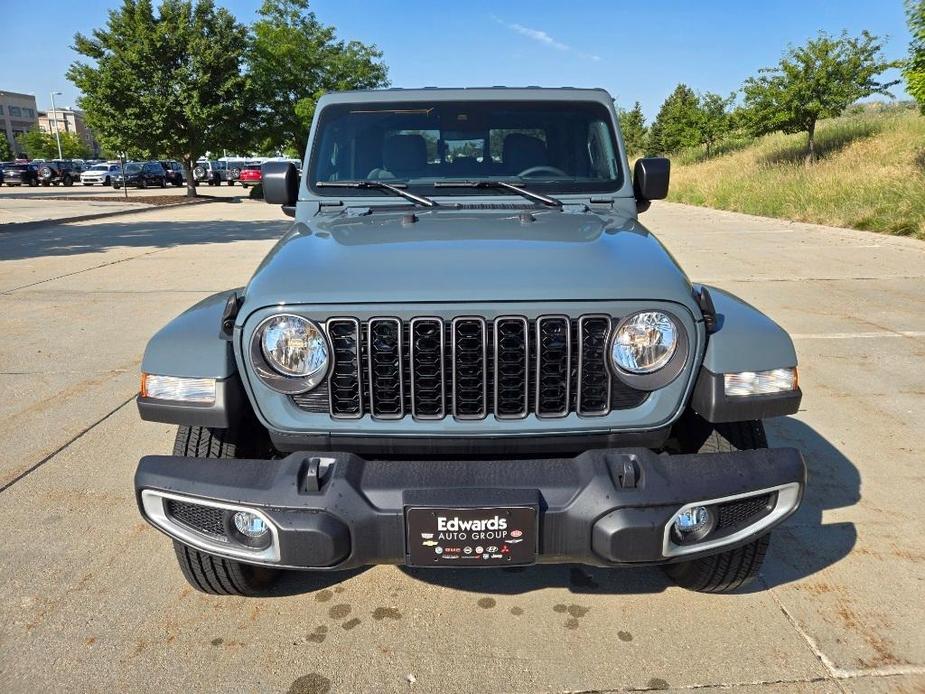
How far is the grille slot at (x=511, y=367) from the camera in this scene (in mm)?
2203

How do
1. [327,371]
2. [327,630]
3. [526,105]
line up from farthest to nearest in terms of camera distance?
1. [526,105]
2. [327,630]
3. [327,371]

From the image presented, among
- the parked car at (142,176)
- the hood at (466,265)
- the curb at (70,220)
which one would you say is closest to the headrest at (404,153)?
the hood at (466,265)

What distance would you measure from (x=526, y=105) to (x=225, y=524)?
253cm

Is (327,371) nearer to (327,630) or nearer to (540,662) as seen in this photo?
(327,630)

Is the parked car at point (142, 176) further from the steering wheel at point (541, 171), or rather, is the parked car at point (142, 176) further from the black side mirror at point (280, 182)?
the steering wheel at point (541, 171)

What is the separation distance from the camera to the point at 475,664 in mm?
2436

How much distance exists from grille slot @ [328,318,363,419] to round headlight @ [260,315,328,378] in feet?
0.13

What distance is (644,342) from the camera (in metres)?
2.26

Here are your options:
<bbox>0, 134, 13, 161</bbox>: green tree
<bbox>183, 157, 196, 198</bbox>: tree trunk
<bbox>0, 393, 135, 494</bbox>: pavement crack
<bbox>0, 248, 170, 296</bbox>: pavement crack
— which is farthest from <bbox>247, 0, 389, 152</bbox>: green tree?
<bbox>0, 134, 13, 161</bbox>: green tree

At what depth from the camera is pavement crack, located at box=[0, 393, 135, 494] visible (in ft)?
12.4

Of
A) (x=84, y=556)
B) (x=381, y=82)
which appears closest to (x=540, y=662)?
(x=84, y=556)

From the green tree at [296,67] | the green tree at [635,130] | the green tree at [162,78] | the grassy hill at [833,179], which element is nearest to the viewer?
the grassy hill at [833,179]

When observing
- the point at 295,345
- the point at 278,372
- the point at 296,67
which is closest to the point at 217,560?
the point at 278,372

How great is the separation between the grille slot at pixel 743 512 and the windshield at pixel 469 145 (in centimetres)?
175
